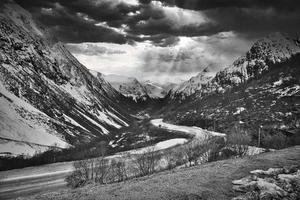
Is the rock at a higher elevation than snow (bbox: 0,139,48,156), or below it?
below

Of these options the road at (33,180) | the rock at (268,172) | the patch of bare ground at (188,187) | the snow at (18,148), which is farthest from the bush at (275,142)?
the snow at (18,148)

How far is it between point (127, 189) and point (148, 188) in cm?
251

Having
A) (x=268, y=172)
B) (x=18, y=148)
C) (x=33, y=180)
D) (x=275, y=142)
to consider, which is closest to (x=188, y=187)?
(x=268, y=172)

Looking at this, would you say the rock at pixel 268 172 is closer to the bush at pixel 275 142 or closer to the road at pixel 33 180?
the bush at pixel 275 142

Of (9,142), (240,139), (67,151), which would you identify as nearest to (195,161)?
(240,139)

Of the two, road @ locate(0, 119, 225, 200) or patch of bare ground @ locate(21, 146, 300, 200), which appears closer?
patch of bare ground @ locate(21, 146, 300, 200)

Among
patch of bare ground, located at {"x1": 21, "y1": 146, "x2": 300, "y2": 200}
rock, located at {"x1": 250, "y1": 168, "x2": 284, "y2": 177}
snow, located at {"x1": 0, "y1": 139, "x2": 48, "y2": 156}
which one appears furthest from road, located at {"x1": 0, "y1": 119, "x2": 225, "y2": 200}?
rock, located at {"x1": 250, "y1": 168, "x2": 284, "y2": 177}

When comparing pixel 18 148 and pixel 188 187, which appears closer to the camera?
pixel 188 187

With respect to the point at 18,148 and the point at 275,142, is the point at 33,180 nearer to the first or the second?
the point at 18,148

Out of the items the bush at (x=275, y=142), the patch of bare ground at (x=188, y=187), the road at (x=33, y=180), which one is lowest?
the road at (x=33, y=180)

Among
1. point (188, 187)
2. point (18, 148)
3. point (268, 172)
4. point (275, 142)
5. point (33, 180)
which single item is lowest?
point (33, 180)

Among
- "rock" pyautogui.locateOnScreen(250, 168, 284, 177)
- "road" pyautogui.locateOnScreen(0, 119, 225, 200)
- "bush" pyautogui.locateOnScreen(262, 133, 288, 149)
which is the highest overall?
"bush" pyautogui.locateOnScreen(262, 133, 288, 149)

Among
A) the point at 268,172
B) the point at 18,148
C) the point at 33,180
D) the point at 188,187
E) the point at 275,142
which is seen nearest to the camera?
the point at 188,187

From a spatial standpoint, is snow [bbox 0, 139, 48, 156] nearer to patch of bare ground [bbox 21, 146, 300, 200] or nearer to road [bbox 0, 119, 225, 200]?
road [bbox 0, 119, 225, 200]
